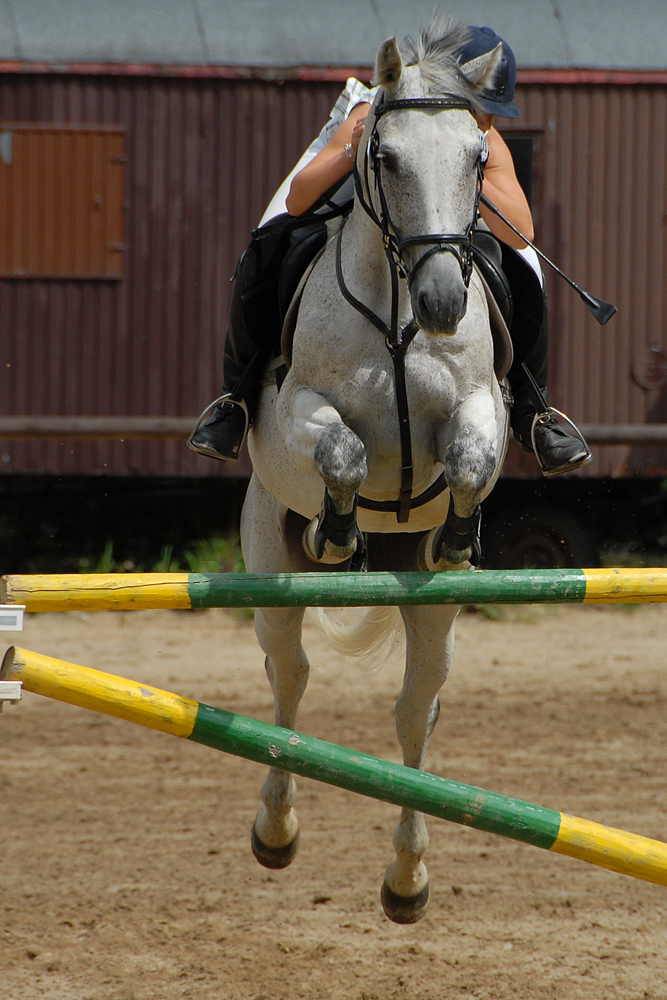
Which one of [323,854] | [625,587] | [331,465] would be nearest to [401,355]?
[331,465]

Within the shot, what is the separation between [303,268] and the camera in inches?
126

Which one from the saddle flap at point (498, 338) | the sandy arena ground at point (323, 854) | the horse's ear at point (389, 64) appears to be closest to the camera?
the horse's ear at point (389, 64)

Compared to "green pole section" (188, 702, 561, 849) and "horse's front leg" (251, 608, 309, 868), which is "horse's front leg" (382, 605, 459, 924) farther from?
"green pole section" (188, 702, 561, 849)

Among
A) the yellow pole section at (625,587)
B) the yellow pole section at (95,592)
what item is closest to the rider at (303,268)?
the yellow pole section at (625,587)

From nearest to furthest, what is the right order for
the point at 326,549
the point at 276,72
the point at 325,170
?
the point at 326,549 → the point at 325,170 → the point at 276,72

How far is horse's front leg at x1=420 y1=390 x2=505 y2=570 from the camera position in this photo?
261 cm

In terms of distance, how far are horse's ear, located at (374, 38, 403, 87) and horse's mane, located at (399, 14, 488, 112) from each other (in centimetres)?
7

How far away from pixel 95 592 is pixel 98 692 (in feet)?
0.73

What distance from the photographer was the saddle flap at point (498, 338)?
10.0 feet

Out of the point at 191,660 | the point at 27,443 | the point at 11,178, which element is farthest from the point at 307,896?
the point at 11,178

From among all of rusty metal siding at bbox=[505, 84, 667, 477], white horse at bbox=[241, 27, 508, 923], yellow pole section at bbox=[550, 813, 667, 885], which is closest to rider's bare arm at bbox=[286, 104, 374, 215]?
white horse at bbox=[241, 27, 508, 923]

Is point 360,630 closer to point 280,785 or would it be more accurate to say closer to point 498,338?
point 280,785

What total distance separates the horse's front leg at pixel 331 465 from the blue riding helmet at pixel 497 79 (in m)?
0.86

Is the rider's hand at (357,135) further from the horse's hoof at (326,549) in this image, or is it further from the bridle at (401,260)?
the horse's hoof at (326,549)
